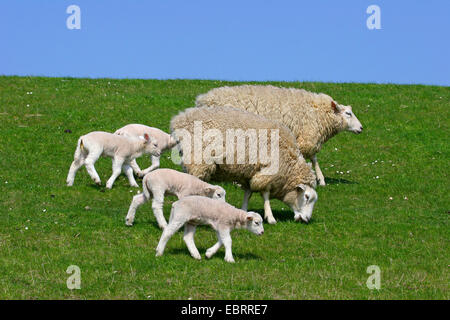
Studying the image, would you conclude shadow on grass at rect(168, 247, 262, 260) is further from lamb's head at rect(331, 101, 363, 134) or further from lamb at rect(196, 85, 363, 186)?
lamb's head at rect(331, 101, 363, 134)

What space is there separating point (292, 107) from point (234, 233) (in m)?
5.91

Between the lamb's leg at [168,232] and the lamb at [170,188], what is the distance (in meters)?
1.33

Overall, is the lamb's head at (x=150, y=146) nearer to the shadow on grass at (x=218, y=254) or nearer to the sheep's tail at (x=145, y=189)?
the sheep's tail at (x=145, y=189)

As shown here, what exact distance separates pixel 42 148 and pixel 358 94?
15017 mm

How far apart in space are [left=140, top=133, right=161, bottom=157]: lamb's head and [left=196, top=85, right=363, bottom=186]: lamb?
153cm

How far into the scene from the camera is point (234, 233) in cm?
1254

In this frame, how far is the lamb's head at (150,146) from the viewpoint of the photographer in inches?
640

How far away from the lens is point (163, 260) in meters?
10.4

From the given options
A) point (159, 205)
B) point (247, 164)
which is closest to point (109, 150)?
point (247, 164)

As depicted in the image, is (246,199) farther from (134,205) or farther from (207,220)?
(207,220)

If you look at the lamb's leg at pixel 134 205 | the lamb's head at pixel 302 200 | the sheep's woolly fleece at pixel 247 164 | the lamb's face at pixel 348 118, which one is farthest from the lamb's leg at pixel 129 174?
the lamb's face at pixel 348 118

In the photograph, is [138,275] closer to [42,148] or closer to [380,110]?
[42,148]

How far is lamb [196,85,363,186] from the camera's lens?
16.8 meters

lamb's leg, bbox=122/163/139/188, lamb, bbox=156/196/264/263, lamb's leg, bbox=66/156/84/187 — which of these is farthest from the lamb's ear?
lamb's leg, bbox=66/156/84/187
